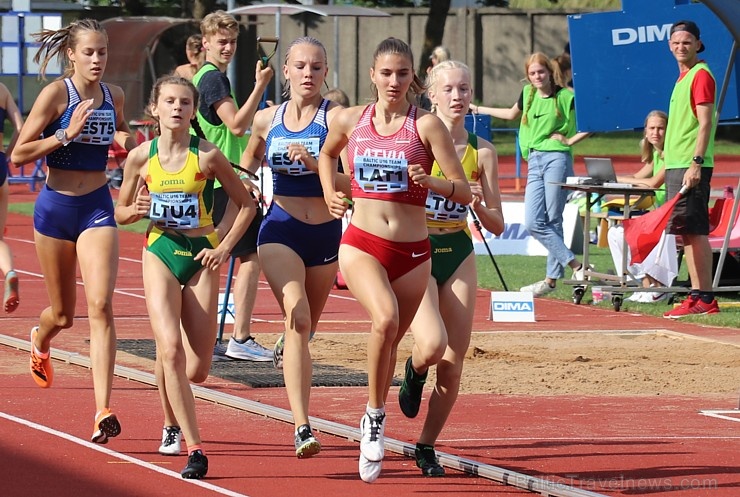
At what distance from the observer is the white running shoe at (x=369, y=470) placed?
6.94m

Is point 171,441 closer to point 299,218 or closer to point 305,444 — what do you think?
point 305,444

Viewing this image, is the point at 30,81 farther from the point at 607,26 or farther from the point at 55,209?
the point at 55,209

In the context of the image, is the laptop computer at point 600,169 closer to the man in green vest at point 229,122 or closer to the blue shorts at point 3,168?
the man in green vest at point 229,122

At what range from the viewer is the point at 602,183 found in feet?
49.2

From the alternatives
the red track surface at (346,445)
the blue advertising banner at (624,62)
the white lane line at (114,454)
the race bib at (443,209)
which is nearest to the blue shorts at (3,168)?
the red track surface at (346,445)

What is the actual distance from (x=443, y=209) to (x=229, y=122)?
338 centimetres

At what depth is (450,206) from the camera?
7703 mm

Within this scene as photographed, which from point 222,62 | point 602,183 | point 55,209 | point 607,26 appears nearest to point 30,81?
point 607,26

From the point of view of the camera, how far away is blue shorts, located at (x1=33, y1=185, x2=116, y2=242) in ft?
27.0

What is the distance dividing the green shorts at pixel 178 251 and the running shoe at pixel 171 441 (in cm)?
79

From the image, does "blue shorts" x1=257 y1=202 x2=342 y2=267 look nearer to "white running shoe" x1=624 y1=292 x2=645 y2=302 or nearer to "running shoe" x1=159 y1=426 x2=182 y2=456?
"running shoe" x1=159 y1=426 x2=182 y2=456

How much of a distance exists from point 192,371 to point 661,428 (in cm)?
300

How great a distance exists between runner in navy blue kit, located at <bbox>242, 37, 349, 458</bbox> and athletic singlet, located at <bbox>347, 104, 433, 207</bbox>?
0.52 meters

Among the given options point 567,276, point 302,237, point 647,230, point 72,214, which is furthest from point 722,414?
point 567,276
